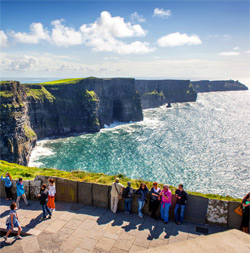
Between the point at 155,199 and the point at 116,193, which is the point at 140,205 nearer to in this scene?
the point at 155,199

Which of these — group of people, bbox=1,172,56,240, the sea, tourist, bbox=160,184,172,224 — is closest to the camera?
group of people, bbox=1,172,56,240

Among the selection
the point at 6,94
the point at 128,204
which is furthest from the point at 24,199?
A: the point at 6,94

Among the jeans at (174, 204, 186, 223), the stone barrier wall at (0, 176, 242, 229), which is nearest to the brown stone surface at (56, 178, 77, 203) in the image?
the stone barrier wall at (0, 176, 242, 229)

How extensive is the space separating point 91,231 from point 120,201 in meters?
2.58

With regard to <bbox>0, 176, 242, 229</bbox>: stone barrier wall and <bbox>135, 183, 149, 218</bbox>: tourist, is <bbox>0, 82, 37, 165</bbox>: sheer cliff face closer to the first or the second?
<bbox>0, 176, 242, 229</bbox>: stone barrier wall

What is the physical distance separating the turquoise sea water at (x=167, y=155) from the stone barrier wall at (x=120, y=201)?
38.8 metres

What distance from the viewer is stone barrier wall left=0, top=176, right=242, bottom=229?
1149 centimetres

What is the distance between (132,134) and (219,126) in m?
46.0

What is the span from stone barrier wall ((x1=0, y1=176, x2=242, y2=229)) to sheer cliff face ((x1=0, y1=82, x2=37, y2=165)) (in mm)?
47713

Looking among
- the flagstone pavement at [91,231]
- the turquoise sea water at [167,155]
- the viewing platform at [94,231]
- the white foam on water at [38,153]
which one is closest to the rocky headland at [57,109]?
the white foam on water at [38,153]

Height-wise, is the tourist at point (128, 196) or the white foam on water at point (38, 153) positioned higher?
the tourist at point (128, 196)

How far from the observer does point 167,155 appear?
69500 mm

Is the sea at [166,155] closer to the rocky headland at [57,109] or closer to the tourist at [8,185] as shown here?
the rocky headland at [57,109]

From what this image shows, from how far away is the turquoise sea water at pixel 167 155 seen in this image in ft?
177
